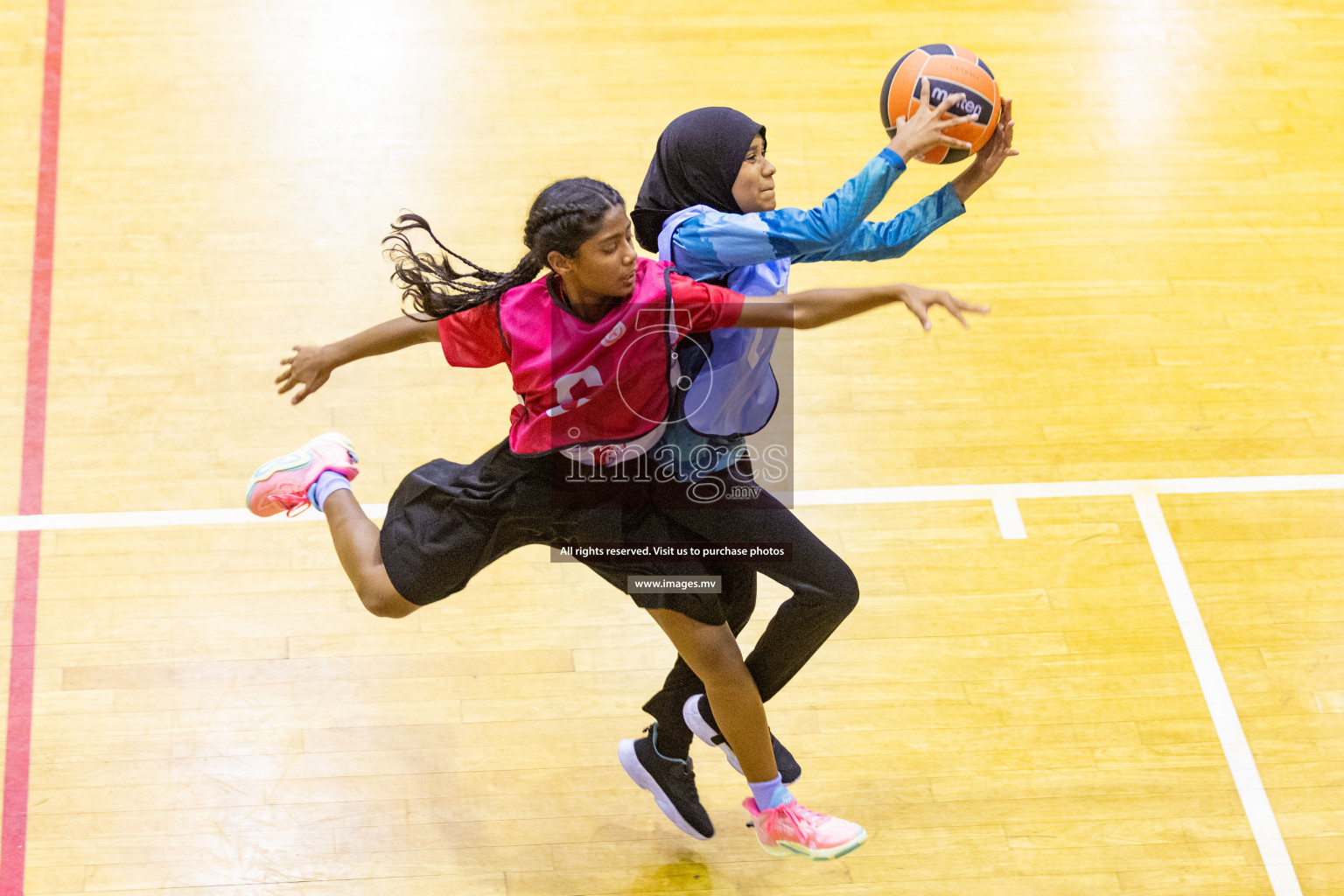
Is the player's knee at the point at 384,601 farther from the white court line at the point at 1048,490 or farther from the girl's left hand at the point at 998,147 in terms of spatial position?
the girl's left hand at the point at 998,147

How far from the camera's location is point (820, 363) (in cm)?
497

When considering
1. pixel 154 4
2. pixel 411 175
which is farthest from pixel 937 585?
pixel 154 4

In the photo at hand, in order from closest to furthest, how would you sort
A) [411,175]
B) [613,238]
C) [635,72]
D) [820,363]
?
[613,238], [820,363], [411,175], [635,72]

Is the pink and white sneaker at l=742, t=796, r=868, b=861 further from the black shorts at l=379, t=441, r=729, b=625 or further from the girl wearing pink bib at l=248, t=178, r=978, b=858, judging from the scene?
the black shorts at l=379, t=441, r=729, b=625

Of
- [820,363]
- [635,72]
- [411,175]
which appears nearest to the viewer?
[820,363]

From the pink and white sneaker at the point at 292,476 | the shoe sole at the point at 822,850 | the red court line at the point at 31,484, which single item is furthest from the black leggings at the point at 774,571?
the red court line at the point at 31,484

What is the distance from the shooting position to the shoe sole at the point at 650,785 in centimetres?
368

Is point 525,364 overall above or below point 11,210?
above

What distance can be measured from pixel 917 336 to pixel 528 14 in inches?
103

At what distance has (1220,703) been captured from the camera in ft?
13.3

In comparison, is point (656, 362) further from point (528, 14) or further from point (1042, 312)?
point (528, 14)

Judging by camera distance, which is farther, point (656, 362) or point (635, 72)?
point (635, 72)

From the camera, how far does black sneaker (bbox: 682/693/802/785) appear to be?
3568 millimetres

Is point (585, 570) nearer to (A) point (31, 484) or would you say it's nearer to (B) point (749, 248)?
(B) point (749, 248)
